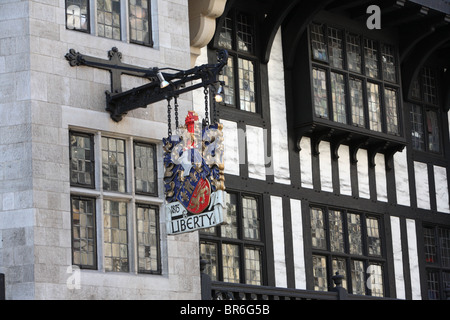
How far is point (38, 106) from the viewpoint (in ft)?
52.0

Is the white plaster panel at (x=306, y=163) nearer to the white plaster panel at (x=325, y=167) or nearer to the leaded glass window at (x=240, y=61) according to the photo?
the white plaster panel at (x=325, y=167)

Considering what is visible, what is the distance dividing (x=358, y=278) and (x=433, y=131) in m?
4.30

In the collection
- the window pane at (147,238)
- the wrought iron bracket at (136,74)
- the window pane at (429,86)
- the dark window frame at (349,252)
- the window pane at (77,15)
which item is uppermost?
the window pane at (429,86)

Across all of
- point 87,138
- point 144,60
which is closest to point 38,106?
point 87,138

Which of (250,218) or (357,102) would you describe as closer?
(250,218)

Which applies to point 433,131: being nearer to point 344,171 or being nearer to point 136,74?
point 344,171

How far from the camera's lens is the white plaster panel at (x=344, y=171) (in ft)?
76.7

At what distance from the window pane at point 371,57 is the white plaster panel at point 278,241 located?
3.66 meters

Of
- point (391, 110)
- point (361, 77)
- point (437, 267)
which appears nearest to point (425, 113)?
point (391, 110)

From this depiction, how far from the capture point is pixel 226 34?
21906mm

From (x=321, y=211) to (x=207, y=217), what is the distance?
7473 mm

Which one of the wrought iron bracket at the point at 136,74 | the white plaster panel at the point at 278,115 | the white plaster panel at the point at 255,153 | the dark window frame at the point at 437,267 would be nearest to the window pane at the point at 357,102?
the white plaster panel at the point at 278,115

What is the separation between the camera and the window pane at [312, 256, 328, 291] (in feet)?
73.5
